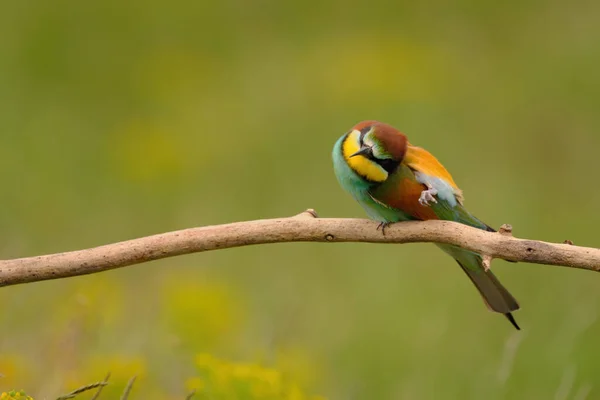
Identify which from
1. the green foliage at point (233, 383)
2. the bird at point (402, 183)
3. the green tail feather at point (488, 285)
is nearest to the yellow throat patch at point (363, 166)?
the bird at point (402, 183)

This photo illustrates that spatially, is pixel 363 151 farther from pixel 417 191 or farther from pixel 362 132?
pixel 417 191

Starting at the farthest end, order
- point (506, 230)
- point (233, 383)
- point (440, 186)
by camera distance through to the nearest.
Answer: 1. point (440, 186)
2. point (233, 383)
3. point (506, 230)

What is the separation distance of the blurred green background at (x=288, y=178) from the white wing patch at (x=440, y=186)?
13.3 inches

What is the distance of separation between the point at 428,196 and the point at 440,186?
0.21ft

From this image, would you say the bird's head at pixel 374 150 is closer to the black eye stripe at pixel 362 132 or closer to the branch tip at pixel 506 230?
the black eye stripe at pixel 362 132

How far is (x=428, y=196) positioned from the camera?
7.43 ft

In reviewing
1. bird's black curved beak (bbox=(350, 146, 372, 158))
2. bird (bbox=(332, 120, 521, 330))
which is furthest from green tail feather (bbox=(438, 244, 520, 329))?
bird's black curved beak (bbox=(350, 146, 372, 158))

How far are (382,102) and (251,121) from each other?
3.45 ft

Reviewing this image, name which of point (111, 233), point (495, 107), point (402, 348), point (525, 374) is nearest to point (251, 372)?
point (525, 374)

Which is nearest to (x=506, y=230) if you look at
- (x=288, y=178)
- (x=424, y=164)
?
(x=424, y=164)

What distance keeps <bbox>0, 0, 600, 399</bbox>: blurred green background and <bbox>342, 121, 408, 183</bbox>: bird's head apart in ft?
1.56

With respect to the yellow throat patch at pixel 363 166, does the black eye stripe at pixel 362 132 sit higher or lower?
higher

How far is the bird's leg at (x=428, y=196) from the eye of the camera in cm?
225

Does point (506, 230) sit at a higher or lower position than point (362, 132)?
lower
